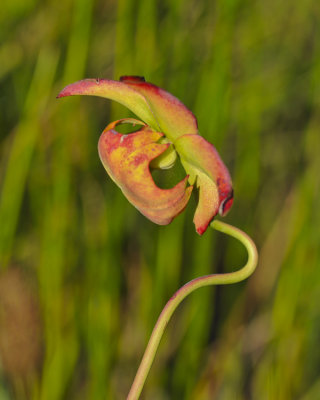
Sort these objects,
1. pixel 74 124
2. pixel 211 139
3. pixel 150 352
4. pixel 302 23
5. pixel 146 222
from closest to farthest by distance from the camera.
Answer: pixel 150 352 < pixel 211 139 < pixel 74 124 < pixel 146 222 < pixel 302 23

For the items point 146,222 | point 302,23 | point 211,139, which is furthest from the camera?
point 302,23

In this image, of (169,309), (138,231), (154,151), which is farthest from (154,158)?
(138,231)

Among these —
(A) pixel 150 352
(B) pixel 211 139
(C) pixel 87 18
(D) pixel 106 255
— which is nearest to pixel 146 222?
(D) pixel 106 255

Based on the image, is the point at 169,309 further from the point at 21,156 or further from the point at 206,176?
the point at 21,156

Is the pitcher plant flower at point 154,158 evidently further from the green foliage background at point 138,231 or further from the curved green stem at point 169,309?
the green foliage background at point 138,231

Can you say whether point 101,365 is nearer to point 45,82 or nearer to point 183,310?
point 183,310

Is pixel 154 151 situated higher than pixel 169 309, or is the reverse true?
A: pixel 154 151
